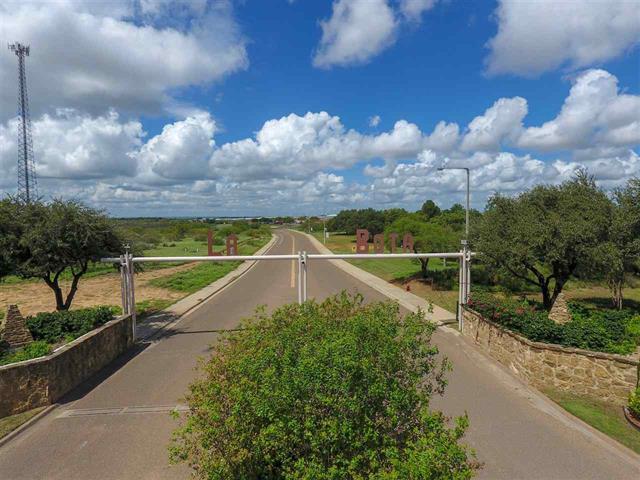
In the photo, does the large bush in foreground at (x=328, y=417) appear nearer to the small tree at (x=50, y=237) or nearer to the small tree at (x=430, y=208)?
the small tree at (x=50, y=237)

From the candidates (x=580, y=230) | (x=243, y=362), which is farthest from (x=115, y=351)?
(x=580, y=230)

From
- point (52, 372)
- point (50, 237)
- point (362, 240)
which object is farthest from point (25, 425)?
point (362, 240)

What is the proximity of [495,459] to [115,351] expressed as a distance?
410 inches

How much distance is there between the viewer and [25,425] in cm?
746

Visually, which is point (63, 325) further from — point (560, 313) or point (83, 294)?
point (83, 294)

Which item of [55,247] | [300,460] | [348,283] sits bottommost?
[348,283]

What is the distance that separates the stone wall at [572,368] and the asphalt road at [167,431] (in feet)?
1.59

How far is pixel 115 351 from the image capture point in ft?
37.6

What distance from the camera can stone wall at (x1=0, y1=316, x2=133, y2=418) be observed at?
7.81 metres

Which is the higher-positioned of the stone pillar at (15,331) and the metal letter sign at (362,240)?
the metal letter sign at (362,240)

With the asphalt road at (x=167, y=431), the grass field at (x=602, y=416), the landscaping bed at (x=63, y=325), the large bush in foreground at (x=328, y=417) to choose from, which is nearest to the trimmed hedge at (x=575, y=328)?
the grass field at (x=602, y=416)

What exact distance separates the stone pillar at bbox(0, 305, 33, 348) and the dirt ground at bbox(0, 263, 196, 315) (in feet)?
36.0

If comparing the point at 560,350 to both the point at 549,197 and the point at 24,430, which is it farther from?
the point at 24,430

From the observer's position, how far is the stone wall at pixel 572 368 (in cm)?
815
